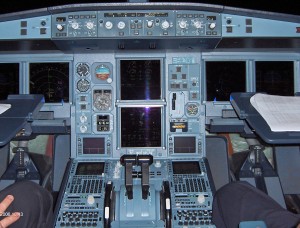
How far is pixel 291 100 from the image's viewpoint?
246 cm

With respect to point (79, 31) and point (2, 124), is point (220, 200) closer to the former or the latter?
point (2, 124)

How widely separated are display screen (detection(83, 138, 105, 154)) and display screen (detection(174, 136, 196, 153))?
65 centimetres

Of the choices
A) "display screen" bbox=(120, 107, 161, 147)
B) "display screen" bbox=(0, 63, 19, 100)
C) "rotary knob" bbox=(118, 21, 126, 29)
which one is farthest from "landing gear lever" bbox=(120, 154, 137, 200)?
"display screen" bbox=(0, 63, 19, 100)

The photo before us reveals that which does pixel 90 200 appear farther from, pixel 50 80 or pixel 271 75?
pixel 271 75

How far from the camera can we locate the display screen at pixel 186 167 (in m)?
3.21

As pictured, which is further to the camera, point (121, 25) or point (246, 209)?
point (121, 25)

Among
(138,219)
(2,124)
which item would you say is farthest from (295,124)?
(2,124)

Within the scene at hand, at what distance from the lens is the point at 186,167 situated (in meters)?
3.26

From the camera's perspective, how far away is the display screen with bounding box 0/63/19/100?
11.6 feet

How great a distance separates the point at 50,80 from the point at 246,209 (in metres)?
2.40

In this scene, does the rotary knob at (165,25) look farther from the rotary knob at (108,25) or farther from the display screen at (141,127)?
the display screen at (141,127)

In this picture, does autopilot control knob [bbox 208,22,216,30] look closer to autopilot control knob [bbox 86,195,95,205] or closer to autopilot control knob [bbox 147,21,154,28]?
autopilot control knob [bbox 147,21,154,28]

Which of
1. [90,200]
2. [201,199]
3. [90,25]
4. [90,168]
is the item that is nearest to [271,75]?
[201,199]

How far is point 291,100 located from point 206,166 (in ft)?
3.41
